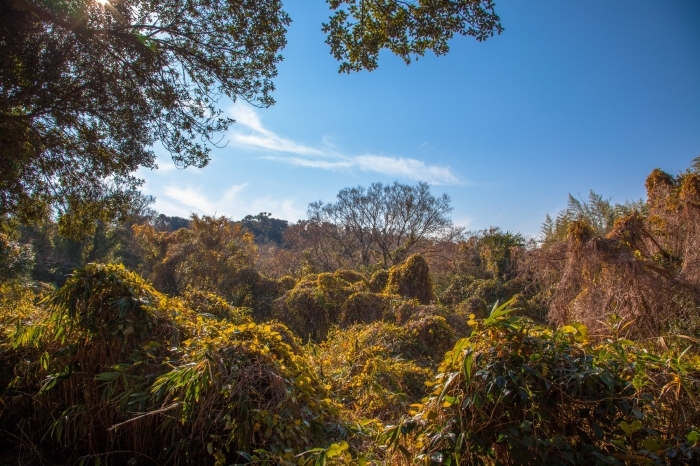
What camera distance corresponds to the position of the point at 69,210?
21.8 ft

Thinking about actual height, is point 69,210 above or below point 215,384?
above

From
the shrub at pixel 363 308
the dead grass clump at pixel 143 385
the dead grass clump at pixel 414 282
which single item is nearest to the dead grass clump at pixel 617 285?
the shrub at pixel 363 308

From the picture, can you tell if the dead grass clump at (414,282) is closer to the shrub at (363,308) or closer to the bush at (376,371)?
the shrub at (363,308)

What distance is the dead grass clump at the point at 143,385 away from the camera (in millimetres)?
2109

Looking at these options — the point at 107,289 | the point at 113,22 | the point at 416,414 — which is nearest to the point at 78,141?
the point at 113,22

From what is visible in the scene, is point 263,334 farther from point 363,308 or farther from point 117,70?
point 363,308

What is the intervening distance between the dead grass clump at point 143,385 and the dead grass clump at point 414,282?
1044cm

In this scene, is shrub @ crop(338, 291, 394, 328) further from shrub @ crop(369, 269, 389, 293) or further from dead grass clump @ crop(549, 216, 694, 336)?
dead grass clump @ crop(549, 216, 694, 336)

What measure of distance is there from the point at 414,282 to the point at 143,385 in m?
11.1

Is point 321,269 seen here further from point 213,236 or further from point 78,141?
point 78,141

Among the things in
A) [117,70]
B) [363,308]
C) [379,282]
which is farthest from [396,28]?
[379,282]

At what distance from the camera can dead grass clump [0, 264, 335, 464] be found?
6.92 feet

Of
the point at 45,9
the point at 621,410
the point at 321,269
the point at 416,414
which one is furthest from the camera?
the point at 321,269

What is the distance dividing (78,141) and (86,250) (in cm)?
2029
